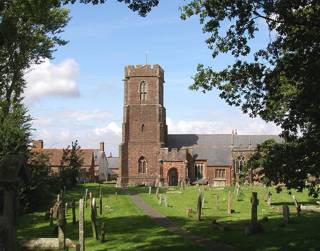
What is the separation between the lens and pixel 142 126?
259ft

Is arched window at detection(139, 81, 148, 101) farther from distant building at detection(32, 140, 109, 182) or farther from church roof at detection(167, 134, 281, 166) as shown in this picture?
distant building at detection(32, 140, 109, 182)

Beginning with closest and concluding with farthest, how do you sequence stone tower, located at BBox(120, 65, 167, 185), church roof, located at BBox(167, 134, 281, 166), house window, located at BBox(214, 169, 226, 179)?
stone tower, located at BBox(120, 65, 167, 185) < house window, located at BBox(214, 169, 226, 179) < church roof, located at BBox(167, 134, 281, 166)

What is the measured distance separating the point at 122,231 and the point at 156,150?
54.9 metres

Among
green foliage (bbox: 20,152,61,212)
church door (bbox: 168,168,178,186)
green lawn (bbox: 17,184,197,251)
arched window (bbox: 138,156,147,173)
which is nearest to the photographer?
green lawn (bbox: 17,184,197,251)

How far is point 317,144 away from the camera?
13.3 metres

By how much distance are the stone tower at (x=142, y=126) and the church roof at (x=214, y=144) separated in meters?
5.14

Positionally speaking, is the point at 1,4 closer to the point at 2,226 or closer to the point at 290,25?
the point at 2,226

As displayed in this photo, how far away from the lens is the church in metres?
77.1

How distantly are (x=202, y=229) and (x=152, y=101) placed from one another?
57.1 m

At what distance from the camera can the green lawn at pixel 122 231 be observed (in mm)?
19188

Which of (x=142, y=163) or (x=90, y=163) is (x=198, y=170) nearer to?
(x=142, y=163)

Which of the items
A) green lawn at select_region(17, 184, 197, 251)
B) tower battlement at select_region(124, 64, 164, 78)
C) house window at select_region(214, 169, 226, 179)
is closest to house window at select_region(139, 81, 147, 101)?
tower battlement at select_region(124, 64, 164, 78)

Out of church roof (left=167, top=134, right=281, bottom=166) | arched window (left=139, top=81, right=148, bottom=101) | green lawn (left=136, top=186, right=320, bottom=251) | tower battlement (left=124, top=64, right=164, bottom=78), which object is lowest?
green lawn (left=136, top=186, right=320, bottom=251)

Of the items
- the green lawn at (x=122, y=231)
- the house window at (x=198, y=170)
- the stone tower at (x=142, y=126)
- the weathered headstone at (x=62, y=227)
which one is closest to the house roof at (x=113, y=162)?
the stone tower at (x=142, y=126)
